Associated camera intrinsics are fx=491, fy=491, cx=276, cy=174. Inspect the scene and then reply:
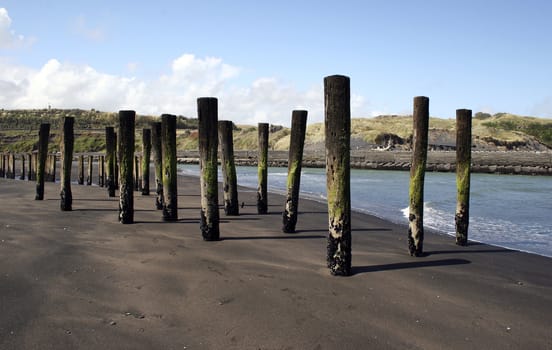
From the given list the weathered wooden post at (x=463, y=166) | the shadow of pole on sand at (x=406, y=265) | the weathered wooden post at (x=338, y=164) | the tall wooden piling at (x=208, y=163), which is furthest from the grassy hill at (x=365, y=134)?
the weathered wooden post at (x=338, y=164)

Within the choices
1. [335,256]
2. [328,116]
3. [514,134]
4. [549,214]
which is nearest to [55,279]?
[335,256]

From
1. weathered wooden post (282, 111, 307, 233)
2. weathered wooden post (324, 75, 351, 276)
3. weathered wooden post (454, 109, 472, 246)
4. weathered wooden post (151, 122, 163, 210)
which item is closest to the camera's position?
weathered wooden post (324, 75, 351, 276)

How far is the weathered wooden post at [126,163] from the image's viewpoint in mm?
10477

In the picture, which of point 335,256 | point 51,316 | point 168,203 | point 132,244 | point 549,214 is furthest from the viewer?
point 549,214

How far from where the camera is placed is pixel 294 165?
10.6 metres

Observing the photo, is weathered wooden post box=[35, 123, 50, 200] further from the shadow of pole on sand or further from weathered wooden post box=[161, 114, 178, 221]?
the shadow of pole on sand

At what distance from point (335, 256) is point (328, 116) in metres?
1.92

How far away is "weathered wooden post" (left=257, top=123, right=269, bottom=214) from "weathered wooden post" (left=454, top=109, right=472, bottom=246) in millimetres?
5136

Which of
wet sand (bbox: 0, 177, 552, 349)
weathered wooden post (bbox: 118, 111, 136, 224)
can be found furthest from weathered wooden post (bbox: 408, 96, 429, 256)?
weathered wooden post (bbox: 118, 111, 136, 224)

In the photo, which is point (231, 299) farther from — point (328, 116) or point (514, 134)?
point (514, 134)

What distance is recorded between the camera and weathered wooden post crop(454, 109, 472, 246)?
9.73m

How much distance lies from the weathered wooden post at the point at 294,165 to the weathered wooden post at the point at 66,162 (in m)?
5.92

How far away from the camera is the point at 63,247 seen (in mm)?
7594

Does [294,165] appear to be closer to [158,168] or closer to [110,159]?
[158,168]
